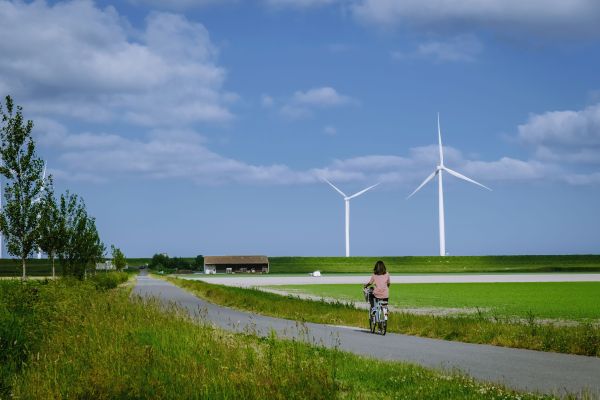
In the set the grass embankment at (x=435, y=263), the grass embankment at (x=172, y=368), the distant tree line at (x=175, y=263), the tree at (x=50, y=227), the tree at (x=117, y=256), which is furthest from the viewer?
the distant tree line at (x=175, y=263)

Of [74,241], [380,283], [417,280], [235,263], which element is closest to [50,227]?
[74,241]

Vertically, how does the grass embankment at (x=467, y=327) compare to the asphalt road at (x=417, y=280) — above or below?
above

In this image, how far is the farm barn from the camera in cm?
16262

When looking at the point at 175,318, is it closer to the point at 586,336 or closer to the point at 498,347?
the point at 498,347

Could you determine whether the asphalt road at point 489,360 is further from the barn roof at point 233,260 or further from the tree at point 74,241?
the barn roof at point 233,260

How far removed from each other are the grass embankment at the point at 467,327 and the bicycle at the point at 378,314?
117 centimetres

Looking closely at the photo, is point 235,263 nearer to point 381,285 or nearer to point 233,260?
point 233,260

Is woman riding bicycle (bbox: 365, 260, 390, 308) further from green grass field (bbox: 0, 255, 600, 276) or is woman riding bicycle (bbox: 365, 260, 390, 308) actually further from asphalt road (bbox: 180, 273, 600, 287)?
green grass field (bbox: 0, 255, 600, 276)

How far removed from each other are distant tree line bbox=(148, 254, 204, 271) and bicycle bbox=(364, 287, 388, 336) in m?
147

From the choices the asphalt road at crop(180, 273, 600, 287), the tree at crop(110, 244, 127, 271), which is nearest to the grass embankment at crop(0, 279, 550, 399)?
the asphalt road at crop(180, 273, 600, 287)

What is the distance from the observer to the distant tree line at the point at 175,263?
17062 cm

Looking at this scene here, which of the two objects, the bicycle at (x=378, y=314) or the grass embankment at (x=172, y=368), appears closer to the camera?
the grass embankment at (x=172, y=368)

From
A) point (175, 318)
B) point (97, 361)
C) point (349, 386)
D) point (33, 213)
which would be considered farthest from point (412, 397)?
point (33, 213)

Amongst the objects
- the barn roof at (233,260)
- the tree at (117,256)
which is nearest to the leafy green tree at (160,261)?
the barn roof at (233,260)
